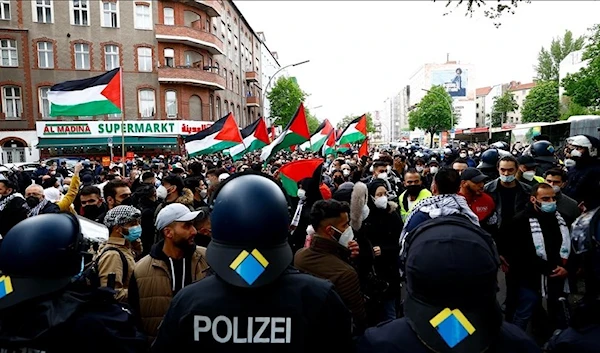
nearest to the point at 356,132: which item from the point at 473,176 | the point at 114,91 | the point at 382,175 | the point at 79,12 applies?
the point at 114,91

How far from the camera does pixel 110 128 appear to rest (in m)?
32.4

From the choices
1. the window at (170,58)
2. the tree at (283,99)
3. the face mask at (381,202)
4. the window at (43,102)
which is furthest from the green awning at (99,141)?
the face mask at (381,202)

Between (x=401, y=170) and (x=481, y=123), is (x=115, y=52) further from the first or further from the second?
(x=481, y=123)

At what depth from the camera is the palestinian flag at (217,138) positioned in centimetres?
1165

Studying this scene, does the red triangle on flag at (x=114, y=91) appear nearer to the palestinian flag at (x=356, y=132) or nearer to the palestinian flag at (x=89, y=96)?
the palestinian flag at (x=89, y=96)

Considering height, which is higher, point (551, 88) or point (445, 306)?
point (551, 88)

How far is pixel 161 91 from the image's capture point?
112 ft

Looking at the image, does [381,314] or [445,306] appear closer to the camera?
[445,306]

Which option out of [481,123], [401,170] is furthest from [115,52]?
[481,123]

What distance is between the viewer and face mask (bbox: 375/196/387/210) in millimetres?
4746

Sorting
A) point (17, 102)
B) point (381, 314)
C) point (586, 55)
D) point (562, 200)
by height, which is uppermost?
point (586, 55)

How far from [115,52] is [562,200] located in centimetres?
3442

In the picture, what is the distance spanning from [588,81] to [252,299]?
1529 inches

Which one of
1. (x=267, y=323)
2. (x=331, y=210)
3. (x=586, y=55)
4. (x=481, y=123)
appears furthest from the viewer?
(x=481, y=123)
